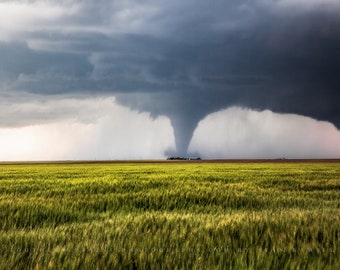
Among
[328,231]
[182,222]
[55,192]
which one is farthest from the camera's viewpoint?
[55,192]

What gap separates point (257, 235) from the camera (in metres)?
5.04

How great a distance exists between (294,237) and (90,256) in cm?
258

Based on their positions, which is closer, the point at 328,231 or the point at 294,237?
the point at 294,237

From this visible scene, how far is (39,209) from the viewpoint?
7.80m

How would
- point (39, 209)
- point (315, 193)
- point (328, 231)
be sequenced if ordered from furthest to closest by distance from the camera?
point (315, 193), point (39, 209), point (328, 231)

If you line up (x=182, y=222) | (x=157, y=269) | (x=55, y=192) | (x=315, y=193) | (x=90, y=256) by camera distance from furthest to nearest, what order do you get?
(x=315, y=193) → (x=55, y=192) → (x=182, y=222) → (x=90, y=256) → (x=157, y=269)

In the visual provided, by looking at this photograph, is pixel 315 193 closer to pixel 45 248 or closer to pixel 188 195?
pixel 188 195

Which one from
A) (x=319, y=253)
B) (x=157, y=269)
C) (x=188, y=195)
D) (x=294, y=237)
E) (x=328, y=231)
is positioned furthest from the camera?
(x=188, y=195)

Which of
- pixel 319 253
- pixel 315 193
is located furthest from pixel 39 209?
pixel 315 193

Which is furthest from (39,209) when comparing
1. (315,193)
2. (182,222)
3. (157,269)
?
(315,193)

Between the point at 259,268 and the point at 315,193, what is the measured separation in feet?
32.7

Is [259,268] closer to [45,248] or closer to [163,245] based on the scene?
[163,245]

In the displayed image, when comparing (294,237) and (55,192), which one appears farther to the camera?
(55,192)

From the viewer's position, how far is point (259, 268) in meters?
3.66
